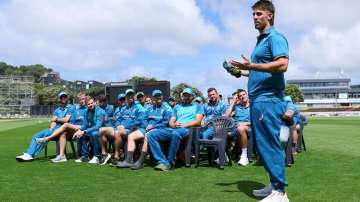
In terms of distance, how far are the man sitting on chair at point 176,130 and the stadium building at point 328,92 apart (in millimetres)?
129860

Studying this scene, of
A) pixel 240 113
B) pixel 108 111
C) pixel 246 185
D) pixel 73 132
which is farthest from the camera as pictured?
pixel 108 111

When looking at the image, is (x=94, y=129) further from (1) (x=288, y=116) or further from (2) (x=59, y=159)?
(1) (x=288, y=116)

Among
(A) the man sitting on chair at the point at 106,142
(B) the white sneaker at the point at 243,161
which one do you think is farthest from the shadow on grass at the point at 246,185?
(A) the man sitting on chair at the point at 106,142

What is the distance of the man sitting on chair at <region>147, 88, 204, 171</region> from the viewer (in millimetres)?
7848

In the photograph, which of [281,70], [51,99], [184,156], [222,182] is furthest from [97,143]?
[51,99]

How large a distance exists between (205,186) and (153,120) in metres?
2.71

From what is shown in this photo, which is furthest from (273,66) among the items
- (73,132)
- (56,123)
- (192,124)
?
(56,123)

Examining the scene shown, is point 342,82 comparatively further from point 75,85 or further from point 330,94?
point 75,85

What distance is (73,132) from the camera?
9586 mm

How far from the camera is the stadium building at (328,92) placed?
445 ft

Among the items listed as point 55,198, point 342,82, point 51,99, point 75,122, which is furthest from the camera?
point 342,82

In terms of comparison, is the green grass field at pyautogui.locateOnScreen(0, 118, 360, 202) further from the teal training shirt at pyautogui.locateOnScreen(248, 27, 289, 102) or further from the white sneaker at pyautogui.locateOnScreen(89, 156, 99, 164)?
the teal training shirt at pyautogui.locateOnScreen(248, 27, 289, 102)

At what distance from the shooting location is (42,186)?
6266 millimetres

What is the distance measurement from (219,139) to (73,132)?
3.40m
